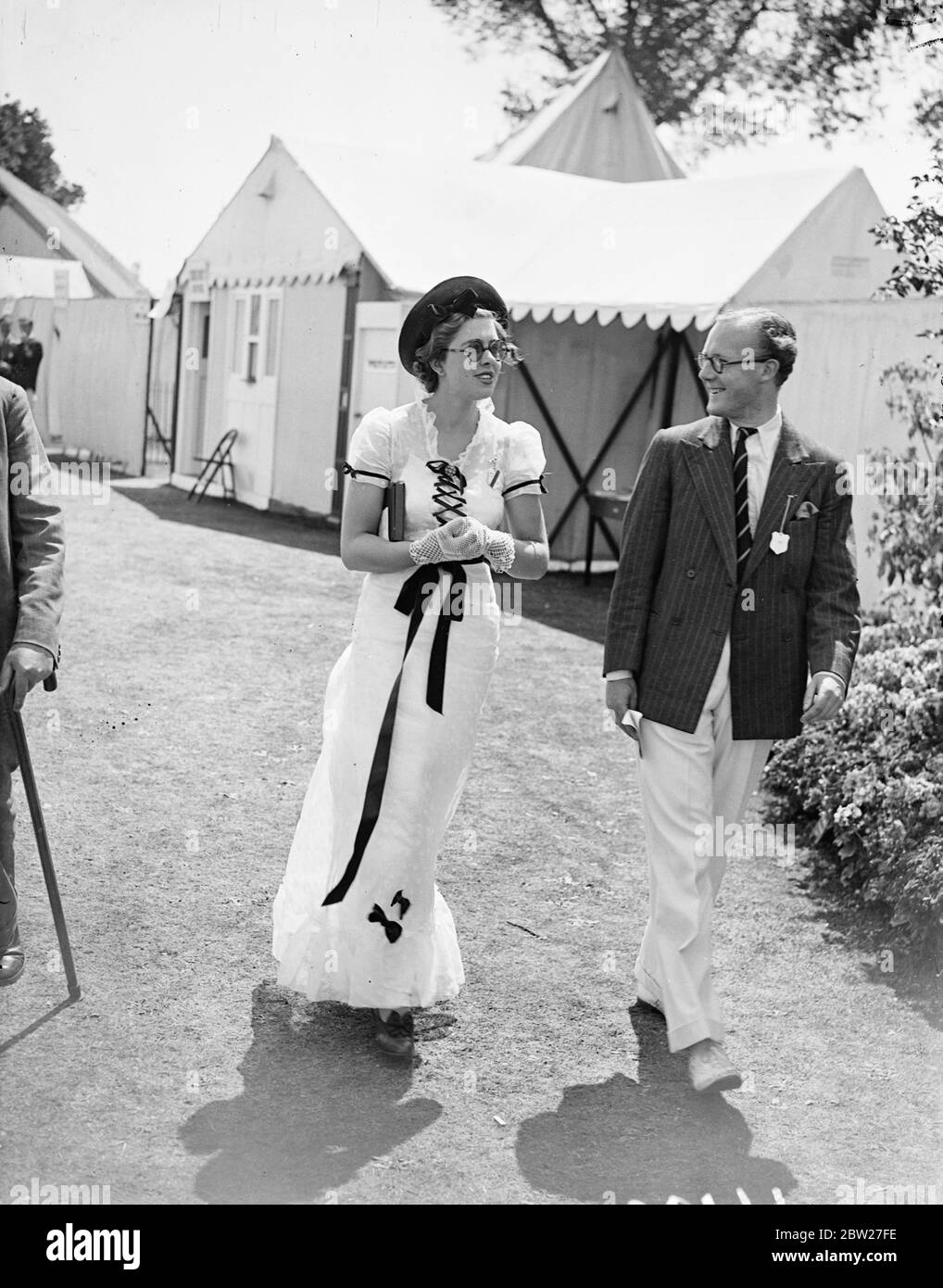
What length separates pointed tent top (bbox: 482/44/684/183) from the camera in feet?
57.5

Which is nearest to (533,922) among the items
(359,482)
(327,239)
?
(359,482)

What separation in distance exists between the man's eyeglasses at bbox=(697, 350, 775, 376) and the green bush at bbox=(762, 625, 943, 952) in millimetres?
2028

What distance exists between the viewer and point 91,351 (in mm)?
20578

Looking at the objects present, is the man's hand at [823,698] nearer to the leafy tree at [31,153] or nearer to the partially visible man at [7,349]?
the leafy tree at [31,153]

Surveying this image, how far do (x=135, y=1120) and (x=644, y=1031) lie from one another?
5.16ft

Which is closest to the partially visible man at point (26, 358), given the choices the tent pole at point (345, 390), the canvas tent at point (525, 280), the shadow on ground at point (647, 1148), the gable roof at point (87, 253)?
the gable roof at point (87, 253)

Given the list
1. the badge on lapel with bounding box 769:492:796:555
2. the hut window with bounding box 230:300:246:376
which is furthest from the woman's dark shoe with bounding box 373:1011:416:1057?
the hut window with bounding box 230:300:246:376

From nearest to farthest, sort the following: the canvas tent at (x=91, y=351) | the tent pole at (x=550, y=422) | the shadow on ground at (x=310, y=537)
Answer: the shadow on ground at (x=310, y=537)
the tent pole at (x=550, y=422)
the canvas tent at (x=91, y=351)

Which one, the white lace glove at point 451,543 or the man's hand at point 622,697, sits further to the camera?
the man's hand at point 622,697

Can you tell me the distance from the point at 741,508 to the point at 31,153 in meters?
2.65

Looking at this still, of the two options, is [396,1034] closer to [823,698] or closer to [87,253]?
[823,698]

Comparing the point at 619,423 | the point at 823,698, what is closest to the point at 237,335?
the point at 619,423

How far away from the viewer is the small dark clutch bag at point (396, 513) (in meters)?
3.91

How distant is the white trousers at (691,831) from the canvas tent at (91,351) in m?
15.6
